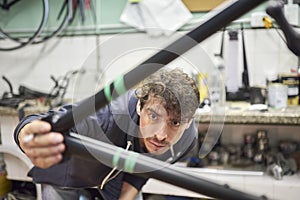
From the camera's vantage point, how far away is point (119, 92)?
0.42 metres

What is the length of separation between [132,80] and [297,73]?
149cm

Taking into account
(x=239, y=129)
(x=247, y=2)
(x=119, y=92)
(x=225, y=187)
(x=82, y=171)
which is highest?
(x=247, y=2)

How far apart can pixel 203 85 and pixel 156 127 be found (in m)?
0.11

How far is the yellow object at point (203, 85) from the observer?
0.53m

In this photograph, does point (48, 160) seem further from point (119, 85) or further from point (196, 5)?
point (196, 5)

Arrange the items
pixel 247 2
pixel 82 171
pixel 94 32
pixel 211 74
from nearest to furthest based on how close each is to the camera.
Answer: pixel 247 2 < pixel 211 74 < pixel 82 171 < pixel 94 32

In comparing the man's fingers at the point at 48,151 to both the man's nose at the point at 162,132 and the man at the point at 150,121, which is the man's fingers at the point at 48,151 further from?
the man's nose at the point at 162,132

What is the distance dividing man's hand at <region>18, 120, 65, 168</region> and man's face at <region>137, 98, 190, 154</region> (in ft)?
0.54

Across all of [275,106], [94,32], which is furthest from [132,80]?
[94,32]

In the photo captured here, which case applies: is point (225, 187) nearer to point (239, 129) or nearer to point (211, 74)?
point (211, 74)

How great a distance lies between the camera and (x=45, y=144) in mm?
428

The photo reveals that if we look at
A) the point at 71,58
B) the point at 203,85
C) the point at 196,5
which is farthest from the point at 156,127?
the point at 71,58

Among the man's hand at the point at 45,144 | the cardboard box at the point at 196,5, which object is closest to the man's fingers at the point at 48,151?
the man's hand at the point at 45,144

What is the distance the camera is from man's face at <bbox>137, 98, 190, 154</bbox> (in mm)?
548
